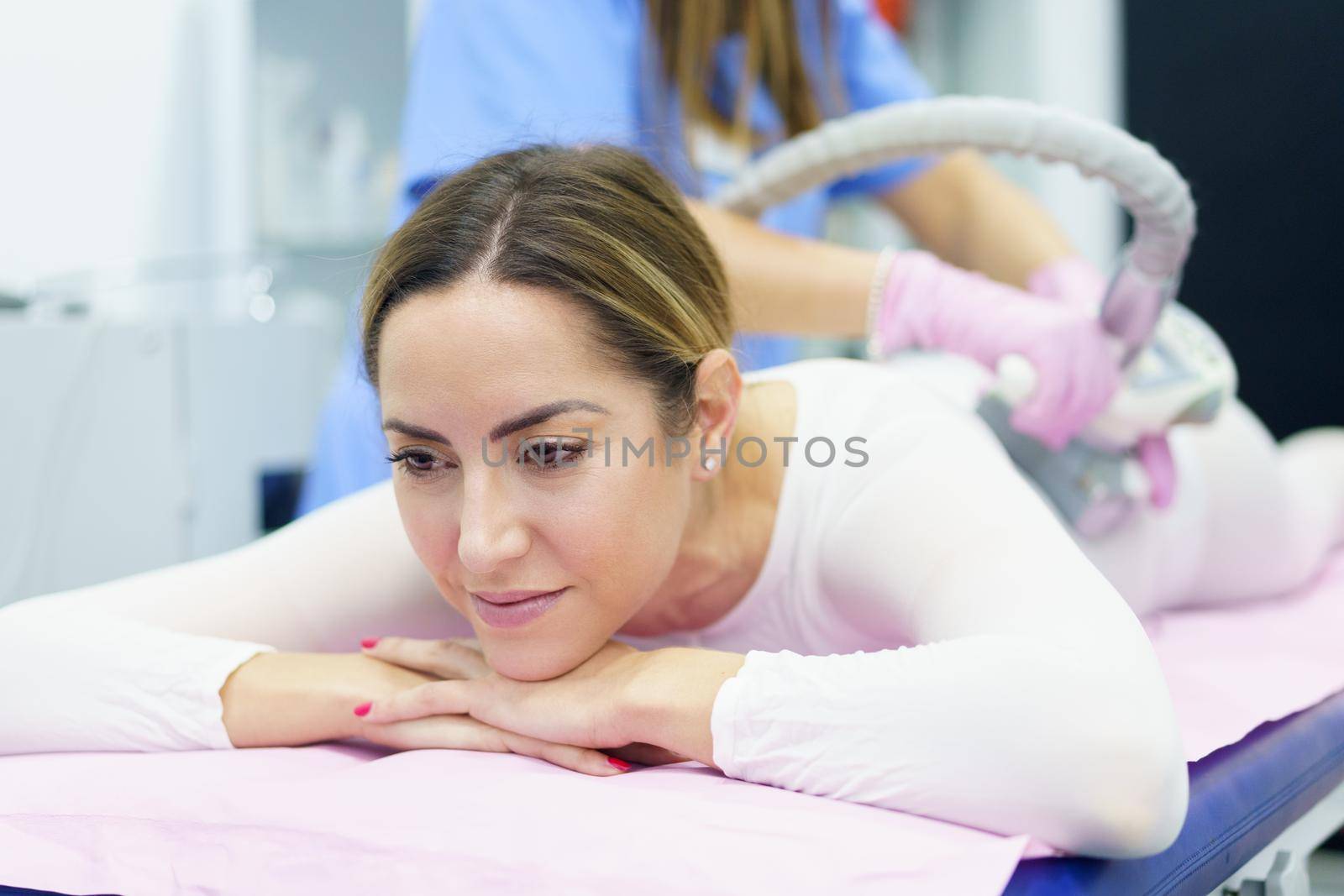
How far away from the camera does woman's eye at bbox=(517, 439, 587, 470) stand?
782mm

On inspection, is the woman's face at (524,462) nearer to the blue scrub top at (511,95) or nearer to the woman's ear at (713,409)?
→ the woman's ear at (713,409)

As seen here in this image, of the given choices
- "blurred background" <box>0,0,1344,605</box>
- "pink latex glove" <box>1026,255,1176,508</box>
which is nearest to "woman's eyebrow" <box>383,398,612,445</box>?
"pink latex glove" <box>1026,255,1176,508</box>

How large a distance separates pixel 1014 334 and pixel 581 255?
22.6 inches

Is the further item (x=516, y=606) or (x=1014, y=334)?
(x=1014, y=334)

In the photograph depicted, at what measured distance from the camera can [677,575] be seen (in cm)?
100

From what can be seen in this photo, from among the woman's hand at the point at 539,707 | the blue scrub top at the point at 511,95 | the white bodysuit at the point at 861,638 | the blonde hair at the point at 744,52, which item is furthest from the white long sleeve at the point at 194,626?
the blonde hair at the point at 744,52

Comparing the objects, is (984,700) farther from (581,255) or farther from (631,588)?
(581,255)

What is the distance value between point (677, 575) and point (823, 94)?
Result: 0.93 metres

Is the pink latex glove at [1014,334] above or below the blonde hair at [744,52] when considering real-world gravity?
below

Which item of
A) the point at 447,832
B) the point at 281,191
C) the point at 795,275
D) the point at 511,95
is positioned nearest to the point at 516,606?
the point at 447,832

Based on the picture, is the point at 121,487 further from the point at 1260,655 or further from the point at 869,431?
the point at 1260,655

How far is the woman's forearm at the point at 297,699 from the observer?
2.92 feet

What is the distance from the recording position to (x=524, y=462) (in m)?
0.79

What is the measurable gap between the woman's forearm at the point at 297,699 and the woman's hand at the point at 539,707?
22 mm
